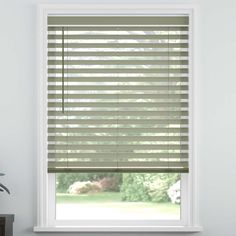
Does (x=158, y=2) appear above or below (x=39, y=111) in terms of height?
above

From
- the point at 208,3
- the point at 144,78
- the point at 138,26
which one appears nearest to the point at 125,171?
the point at 144,78

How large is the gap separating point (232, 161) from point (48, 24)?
5.19ft

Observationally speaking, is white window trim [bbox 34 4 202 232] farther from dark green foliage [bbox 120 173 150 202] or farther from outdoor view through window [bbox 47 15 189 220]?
dark green foliage [bbox 120 173 150 202]

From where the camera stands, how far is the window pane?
448 centimetres

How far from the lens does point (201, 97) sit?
14.3ft

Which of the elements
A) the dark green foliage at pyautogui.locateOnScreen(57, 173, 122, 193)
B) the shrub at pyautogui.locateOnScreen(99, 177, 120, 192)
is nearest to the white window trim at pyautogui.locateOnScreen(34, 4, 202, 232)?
the dark green foliage at pyautogui.locateOnScreen(57, 173, 122, 193)

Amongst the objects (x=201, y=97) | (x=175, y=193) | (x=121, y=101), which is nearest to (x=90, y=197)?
(x=175, y=193)

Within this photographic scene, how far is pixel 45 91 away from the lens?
4340 mm

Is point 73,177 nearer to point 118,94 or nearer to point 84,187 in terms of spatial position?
point 84,187

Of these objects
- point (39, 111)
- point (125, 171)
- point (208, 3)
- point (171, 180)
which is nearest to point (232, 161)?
point (171, 180)

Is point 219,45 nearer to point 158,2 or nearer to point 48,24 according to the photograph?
point 158,2

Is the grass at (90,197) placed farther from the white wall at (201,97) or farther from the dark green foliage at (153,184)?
the white wall at (201,97)

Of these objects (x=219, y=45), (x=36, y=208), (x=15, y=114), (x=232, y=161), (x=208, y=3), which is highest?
(x=208, y=3)

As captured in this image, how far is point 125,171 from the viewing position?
4.36 m
